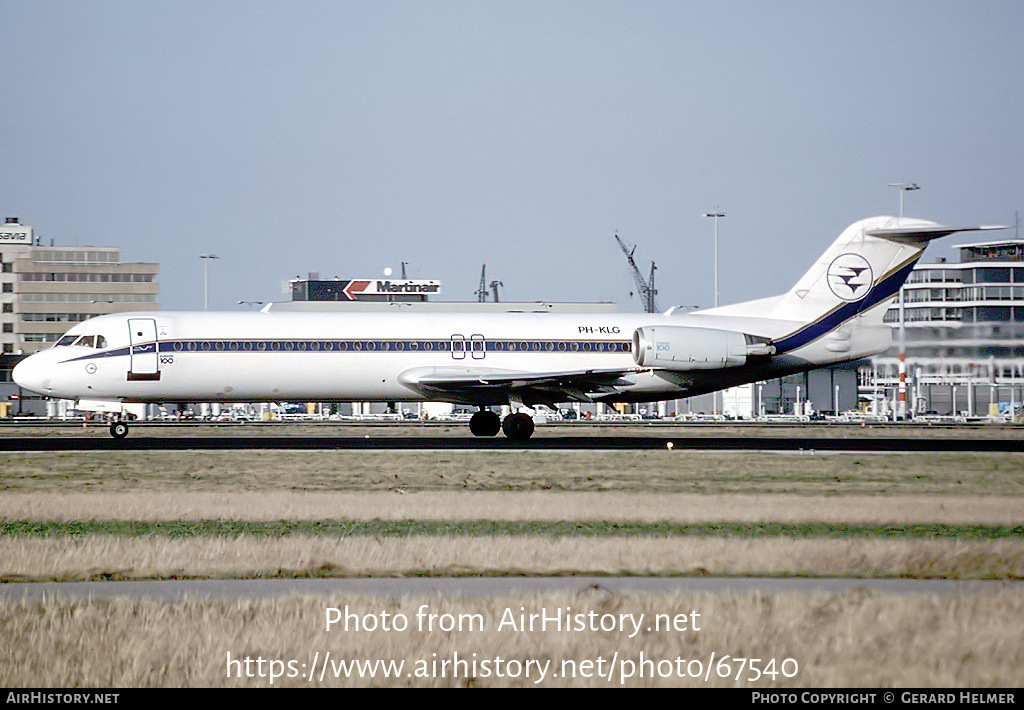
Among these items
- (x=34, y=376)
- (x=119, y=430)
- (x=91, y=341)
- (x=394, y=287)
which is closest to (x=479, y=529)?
(x=119, y=430)

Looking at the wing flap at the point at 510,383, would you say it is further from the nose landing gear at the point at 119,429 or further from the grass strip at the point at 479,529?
the grass strip at the point at 479,529

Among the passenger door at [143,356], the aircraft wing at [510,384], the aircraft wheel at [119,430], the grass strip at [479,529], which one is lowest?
the grass strip at [479,529]

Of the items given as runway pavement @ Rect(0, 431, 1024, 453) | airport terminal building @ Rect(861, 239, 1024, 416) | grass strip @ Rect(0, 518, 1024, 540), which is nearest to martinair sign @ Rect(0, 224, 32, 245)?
airport terminal building @ Rect(861, 239, 1024, 416)

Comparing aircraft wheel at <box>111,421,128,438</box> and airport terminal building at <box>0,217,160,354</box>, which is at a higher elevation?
airport terminal building at <box>0,217,160,354</box>

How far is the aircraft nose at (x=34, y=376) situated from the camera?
37719mm

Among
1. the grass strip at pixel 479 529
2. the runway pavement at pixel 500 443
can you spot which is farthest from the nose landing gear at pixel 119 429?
the grass strip at pixel 479 529

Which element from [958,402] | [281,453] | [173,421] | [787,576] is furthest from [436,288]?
[787,576]

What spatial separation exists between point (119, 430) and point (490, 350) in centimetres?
1280

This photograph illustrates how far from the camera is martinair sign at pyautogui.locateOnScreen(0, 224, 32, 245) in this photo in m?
152

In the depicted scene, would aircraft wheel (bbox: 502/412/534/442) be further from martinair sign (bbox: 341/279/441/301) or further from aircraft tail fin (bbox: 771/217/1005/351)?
martinair sign (bbox: 341/279/441/301)

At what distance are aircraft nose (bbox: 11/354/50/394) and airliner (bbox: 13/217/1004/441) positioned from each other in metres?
0.05

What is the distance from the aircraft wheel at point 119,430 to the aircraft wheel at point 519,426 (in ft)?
42.1

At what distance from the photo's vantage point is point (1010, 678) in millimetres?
8750

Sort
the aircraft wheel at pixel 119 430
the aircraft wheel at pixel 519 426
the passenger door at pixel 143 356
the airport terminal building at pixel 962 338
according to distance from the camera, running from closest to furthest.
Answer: the airport terminal building at pixel 962 338 → the passenger door at pixel 143 356 → the aircraft wheel at pixel 119 430 → the aircraft wheel at pixel 519 426
